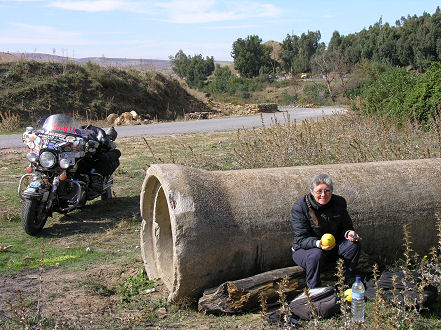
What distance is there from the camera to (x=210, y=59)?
73.8 metres

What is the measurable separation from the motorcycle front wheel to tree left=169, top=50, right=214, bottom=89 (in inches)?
2170

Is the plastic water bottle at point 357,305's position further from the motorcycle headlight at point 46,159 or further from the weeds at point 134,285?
the motorcycle headlight at point 46,159

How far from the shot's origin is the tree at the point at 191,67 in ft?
205

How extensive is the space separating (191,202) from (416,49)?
5366 centimetres

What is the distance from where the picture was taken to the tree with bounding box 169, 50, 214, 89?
205 feet

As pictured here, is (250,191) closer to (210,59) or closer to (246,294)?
(246,294)

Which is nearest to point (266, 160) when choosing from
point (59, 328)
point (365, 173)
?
point (365, 173)

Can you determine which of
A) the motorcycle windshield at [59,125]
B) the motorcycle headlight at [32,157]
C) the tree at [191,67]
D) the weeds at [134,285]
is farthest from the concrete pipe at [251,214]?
the tree at [191,67]

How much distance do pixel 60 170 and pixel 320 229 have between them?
3.76m

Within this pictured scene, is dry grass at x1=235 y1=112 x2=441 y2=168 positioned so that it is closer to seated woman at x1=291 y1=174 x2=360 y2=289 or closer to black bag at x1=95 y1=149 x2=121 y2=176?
black bag at x1=95 y1=149 x2=121 y2=176

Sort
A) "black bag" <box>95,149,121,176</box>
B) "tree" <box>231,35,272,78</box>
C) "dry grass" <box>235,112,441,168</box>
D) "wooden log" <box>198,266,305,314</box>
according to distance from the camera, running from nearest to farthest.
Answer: "wooden log" <box>198,266,305,314</box> → "dry grass" <box>235,112,441,168</box> → "black bag" <box>95,149,121,176</box> → "tree" <box>231,35,272,78</box>

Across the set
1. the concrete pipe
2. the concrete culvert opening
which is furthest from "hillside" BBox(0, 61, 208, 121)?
the concrete pipe

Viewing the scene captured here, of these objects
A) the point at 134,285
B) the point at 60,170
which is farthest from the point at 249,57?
the point at 134,285

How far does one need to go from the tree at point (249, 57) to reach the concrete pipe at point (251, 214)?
2431 inches
